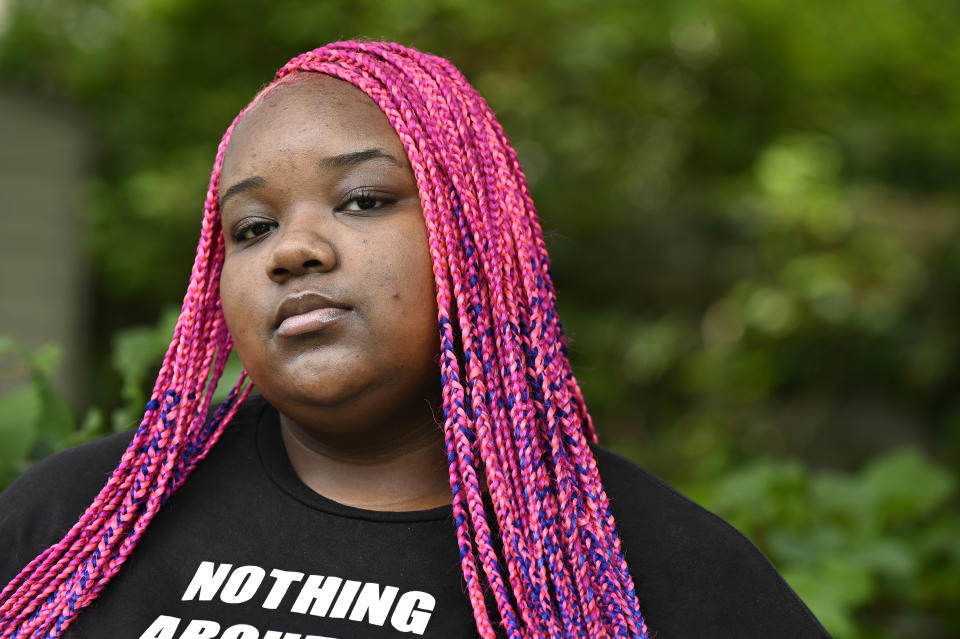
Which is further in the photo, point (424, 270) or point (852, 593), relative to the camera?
point (852, 593)

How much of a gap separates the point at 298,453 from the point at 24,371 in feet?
3.41

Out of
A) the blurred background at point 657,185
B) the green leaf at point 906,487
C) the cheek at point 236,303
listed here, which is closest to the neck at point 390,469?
the cheek at point 236,303

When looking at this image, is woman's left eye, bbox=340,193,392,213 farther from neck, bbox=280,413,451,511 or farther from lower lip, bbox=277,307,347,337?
neck, bbox=280,413,451,511

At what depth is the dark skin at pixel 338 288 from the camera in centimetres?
142

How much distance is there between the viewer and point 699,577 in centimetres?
143

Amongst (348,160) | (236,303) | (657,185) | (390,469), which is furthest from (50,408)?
(657,185)

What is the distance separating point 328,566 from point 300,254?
1.46 ft

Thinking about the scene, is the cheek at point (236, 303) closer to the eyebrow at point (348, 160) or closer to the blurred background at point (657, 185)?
the eyebrow at point (348, 160)

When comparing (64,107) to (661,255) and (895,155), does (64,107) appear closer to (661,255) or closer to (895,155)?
(661,255)

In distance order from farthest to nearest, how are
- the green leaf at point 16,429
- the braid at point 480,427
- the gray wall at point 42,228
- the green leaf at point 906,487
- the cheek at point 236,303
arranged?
the gray wall at point 42,228 < the green leaf at point 906,487 < the green leaf at point 16,429 < the cheek at point 236,303 < the braid at point 480,427

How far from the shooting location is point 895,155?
7160 mm

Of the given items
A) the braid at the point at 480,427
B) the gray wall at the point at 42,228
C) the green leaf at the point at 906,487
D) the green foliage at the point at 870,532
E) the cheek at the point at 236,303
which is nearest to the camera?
the braid at the point at 480,427

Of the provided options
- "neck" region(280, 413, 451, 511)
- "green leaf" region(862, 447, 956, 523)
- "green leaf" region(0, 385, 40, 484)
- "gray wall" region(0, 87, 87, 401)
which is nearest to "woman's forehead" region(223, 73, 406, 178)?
"neck" region(280, 413, 451, 511)

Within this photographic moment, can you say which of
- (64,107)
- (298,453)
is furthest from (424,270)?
(64,107)
